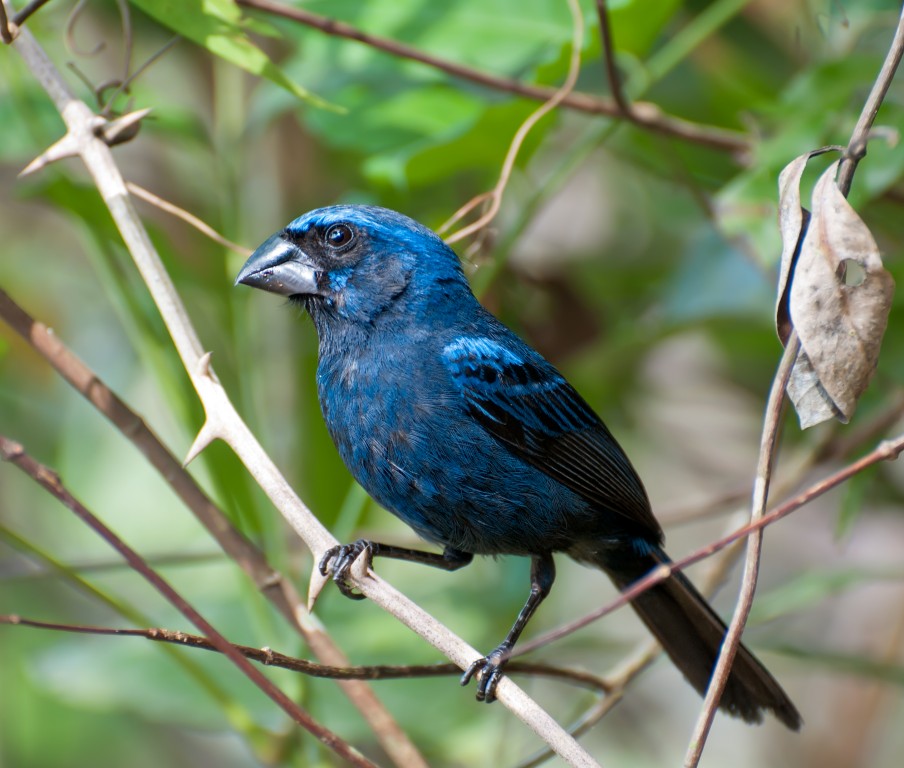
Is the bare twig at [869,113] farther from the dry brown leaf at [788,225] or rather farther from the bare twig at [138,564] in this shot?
the bare twig at [138,564]

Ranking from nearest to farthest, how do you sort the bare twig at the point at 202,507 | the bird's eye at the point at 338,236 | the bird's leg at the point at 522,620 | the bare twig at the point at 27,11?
the bare twig at the point at 27,11, the bare twig at the point at 202,507, the bird's leg at the point at 522,620, the bird's eye at the point at 338,236

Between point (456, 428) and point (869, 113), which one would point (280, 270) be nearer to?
point (456, 428)

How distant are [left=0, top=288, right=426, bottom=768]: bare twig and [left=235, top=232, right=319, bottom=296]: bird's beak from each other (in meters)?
0.60

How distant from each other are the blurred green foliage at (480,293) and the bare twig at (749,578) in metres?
1.18

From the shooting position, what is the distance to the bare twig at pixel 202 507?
2352 millimetres

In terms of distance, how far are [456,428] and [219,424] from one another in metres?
0.76

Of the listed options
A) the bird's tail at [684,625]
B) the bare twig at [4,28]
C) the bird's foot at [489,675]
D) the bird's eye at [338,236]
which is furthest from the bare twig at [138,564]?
the bird's tail at [684,625]

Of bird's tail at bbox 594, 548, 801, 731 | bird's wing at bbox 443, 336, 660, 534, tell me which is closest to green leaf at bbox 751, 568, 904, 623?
bird's tail at bbox 594, 548, 801, 731

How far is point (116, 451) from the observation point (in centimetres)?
510

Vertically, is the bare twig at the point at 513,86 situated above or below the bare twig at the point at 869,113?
above

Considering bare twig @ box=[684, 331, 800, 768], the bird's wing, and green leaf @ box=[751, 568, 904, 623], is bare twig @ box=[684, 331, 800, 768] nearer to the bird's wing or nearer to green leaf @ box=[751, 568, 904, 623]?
the bird's wing

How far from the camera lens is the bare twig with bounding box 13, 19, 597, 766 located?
200cm

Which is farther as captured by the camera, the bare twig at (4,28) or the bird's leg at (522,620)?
the bird's leg at (522,620)

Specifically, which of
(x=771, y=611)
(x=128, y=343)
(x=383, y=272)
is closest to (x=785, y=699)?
(x=771, y=611)
